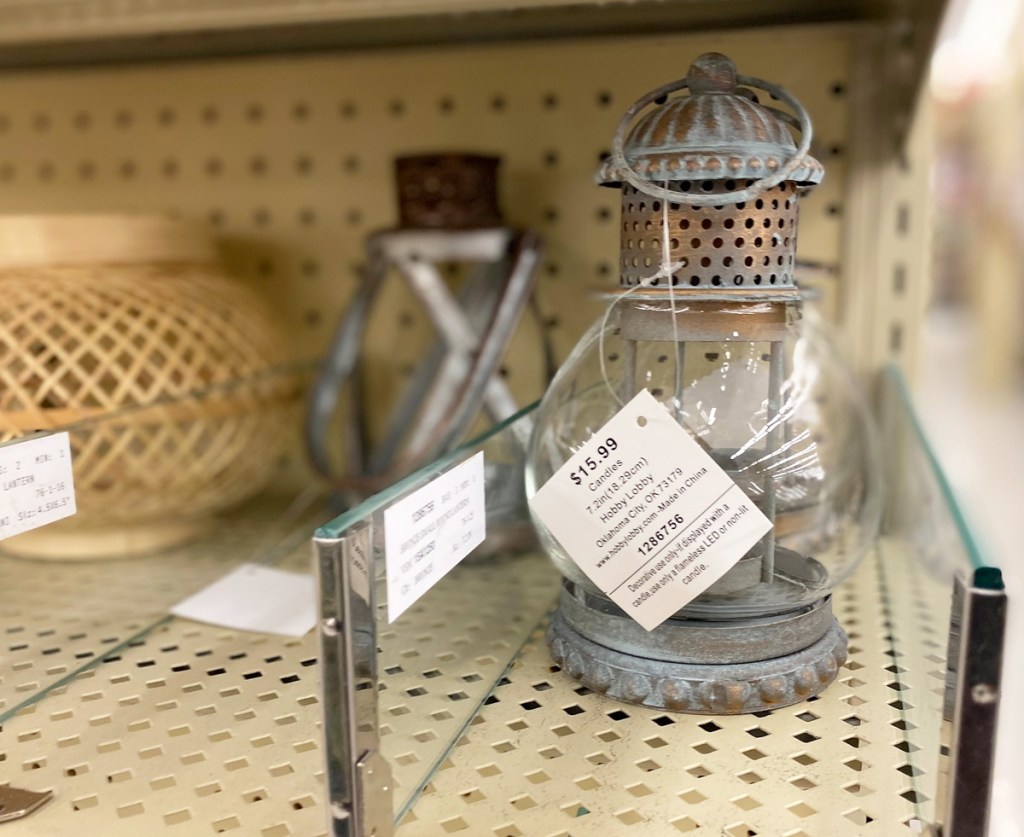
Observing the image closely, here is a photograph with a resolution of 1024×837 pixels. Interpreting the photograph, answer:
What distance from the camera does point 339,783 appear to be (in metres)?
0.35

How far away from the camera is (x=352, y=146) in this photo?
82 cm

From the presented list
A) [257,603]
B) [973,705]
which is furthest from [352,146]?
[973,705]

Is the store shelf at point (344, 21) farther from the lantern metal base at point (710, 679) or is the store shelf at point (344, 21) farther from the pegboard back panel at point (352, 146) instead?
the lantern metal base at point (710, 679)

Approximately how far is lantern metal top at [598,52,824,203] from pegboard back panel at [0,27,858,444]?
246 mm

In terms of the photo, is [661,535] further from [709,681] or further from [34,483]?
[34,483]

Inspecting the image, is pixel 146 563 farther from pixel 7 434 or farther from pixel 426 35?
pixel 426 35

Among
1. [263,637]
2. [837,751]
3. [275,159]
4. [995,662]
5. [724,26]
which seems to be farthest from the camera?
[275,159]

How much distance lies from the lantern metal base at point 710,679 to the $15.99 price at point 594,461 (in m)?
0.09

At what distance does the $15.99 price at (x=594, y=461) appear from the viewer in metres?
0.44

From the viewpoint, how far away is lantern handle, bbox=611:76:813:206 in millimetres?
426

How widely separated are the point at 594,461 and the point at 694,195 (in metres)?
0.13

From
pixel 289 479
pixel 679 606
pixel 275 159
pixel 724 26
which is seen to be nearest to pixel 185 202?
pixel 275 159

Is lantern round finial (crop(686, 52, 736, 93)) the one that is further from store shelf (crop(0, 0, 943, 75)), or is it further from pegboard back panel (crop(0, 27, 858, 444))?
pegboard back panel (crop(0, 27, 858, 444))

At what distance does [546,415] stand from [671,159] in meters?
0.17
